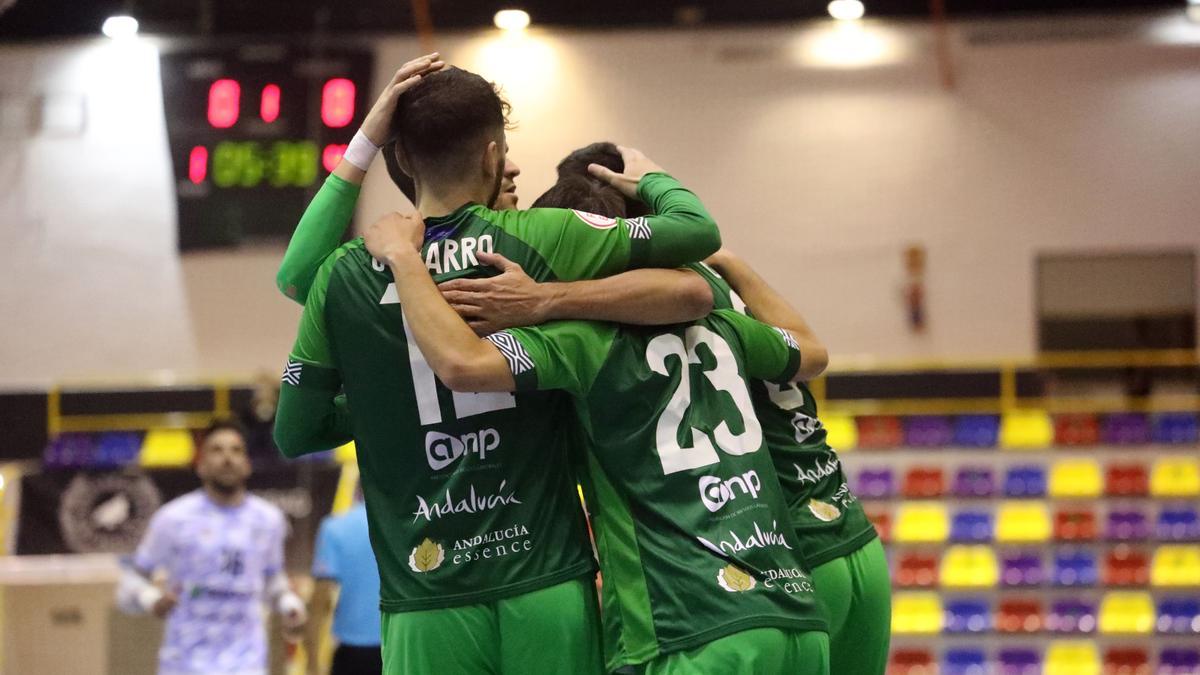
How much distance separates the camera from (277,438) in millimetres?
3131

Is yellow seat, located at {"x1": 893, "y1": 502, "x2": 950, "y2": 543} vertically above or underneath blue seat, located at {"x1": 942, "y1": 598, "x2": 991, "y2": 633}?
above

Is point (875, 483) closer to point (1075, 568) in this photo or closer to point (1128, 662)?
point (1075, 568)

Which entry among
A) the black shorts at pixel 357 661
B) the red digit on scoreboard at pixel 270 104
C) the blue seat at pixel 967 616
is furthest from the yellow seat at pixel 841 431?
the black shorts at pixel 357 661

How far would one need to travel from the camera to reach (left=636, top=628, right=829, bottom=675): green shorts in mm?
2699

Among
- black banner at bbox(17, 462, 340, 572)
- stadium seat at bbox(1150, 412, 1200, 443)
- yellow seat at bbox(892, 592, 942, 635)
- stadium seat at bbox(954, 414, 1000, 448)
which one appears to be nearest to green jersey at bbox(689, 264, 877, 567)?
black banner at bbox(17, 462, 340, 572)

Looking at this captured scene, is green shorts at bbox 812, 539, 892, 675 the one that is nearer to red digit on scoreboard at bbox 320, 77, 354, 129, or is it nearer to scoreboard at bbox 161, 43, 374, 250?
scoreboard at bbox 161, 43, 374, 250

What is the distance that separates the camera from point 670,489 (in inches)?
110

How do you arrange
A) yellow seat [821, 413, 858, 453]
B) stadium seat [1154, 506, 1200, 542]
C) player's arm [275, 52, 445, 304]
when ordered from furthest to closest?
yellow seat [821, 413, 858, 453], stadium seat [1154, 506, 1200, 542], player's arm [275, 52, 445, 304]

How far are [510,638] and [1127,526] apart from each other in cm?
1112

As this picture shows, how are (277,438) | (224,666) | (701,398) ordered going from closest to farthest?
(701,398), (277,438), (224,666)

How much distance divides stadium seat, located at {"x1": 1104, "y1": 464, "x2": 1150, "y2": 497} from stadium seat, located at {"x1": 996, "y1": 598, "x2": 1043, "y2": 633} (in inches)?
46.9

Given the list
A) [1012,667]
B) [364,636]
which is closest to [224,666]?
[364,636]

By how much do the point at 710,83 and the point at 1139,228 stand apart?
4476 millimetres

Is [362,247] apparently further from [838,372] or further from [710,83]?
[710,83]
